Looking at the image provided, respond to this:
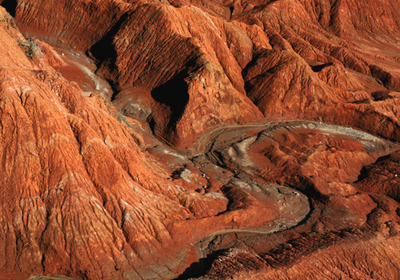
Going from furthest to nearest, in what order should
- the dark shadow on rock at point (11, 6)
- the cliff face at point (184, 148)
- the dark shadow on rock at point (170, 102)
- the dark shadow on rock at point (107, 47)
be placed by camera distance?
the dark shadow on rock at point (11, 6) → the dark shadow on rock at point (107, 47) → the dark shadow on rock at point (170, 102) → the cliff face at point (184, 148)

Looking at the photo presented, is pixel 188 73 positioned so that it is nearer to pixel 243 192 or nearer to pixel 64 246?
pixel 243 192

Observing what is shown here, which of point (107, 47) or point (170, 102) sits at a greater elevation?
point (107, 47)

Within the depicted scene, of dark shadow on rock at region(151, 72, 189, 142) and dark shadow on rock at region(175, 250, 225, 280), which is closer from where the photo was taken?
dark shadow on rock at region(175, 250, 225, 280)

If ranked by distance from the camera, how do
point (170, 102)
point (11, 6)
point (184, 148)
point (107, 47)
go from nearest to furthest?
1. point (184, 148)
2. point (170, 102)
3. point (107, 47)
4. point (11, 6)

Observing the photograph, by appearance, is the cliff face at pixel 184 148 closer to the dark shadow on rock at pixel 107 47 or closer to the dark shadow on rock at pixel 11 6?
the dark shadow on rock at pixel 107 47

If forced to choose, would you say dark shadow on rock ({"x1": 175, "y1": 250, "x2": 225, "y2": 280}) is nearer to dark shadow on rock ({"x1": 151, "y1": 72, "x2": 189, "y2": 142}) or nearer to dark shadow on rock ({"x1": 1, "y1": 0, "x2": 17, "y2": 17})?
dark shadow on rock ({"x1": 151, "y1": 72, "x2": 189, "y2": 142})

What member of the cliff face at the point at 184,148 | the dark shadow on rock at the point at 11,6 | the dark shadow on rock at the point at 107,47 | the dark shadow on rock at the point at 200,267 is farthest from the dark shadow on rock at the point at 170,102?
the dark shadow on rock at the point at 11,6

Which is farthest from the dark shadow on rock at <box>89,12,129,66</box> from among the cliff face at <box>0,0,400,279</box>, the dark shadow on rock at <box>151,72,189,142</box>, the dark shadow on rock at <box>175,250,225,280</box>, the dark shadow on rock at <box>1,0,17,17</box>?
the dark shadow on rock at <box>175,250,225,280</box>

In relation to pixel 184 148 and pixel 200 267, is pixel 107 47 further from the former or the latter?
pixel 200 267

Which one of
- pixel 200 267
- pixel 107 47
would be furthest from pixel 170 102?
pixel 200 267
